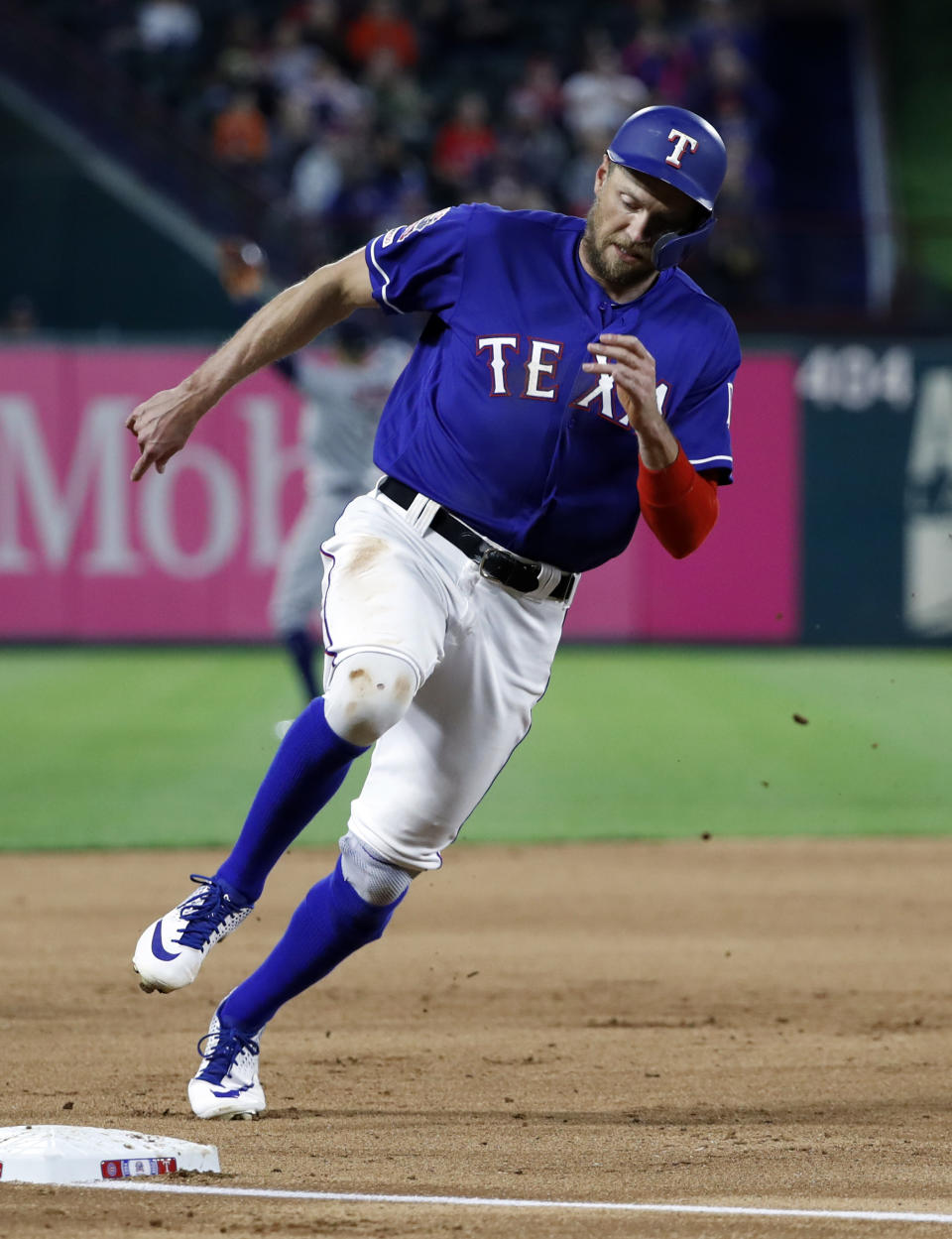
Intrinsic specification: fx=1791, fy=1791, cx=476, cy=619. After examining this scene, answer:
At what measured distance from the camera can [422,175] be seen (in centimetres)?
1773

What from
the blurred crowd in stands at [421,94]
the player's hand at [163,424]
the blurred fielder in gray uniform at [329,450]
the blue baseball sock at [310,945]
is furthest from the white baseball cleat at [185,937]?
the blurred crowd in stands at [421,94]

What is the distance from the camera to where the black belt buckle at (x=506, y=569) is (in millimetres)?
4047

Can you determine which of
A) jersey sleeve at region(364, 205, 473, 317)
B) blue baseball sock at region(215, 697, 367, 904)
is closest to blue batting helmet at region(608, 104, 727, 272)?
jersey sleeve at region(364, 205, 473, 317)

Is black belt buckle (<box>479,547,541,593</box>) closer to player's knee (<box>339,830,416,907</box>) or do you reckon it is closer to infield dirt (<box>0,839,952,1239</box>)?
player's knee (<box>339,830,416,907</box>)

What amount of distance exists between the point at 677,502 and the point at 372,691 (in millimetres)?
769

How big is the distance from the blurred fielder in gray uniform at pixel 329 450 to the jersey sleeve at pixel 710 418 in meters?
6.81

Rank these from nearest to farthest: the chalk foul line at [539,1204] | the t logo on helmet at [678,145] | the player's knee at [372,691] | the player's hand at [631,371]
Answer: the chalk foul line at [539,1204] < the player's hand at [631,371] < the player's knee at [372,691] < the t logo on helmet at [678,145]

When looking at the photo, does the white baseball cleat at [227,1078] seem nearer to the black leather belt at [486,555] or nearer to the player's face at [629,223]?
the black leather belt at [486,555]

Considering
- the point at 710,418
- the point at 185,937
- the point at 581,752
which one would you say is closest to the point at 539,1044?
the point at 185,937

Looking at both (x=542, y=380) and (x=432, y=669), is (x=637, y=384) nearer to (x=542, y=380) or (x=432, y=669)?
(x=542, y=380)

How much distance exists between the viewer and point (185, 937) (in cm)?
399

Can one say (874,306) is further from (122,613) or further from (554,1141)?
(554,1141)

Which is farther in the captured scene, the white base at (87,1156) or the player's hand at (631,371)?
the player's hand at (631,371)

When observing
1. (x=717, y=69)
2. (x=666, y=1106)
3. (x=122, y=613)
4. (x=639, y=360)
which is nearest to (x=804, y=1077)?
(x=666, y=1106)
